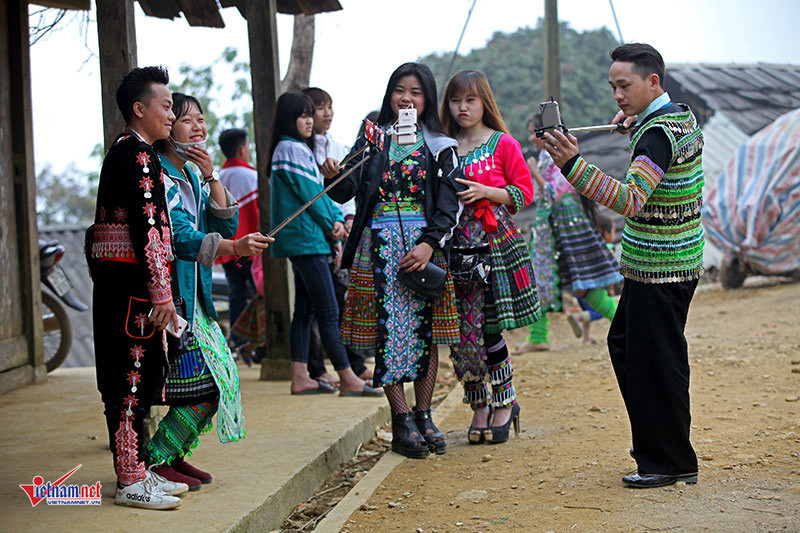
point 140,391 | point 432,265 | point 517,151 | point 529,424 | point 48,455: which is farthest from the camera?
point 529,424

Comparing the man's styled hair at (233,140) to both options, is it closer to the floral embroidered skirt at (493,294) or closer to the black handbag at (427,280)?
the floral embroidered skirt at (493,294)

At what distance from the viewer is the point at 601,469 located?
4039mm

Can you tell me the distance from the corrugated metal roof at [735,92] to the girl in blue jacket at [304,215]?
511 inches

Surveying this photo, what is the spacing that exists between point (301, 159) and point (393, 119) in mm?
1143

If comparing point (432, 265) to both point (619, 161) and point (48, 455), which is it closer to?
point (48, 455)

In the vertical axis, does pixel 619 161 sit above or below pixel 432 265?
above

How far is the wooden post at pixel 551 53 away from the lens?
37.9 ft

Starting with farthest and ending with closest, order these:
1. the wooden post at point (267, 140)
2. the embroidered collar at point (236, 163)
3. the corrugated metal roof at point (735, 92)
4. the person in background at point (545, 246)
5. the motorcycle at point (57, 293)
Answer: the corrugated metal roof at point (735, 92), the person in background at point (545, 246), the motorcycle at point (57, 293), the embroidered collar at point (236, 163), the wooden post at point (267, 140)

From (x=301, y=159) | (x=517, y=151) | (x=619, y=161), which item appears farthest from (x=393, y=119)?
(x=619, y=161)

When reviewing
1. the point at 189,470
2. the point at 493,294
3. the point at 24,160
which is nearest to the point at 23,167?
the point at 24,160

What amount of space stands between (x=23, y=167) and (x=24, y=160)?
0.05m

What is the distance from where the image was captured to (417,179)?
4.51 m

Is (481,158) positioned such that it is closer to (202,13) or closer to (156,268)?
(156,268)

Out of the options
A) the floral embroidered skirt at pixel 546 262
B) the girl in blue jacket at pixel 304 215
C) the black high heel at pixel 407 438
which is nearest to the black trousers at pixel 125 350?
the black high heel at pixel 407 438
